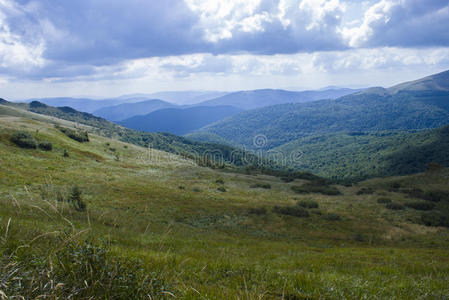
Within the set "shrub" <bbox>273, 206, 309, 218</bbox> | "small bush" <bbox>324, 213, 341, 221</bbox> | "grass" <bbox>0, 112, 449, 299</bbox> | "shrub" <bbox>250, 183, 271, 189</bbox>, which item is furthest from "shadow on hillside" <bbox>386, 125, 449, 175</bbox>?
"shrub" <bbox>273, 206, 309, 218</bbox>

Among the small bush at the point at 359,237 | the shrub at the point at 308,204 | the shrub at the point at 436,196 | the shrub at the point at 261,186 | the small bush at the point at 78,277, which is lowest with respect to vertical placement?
the shrub at the point at 261,186

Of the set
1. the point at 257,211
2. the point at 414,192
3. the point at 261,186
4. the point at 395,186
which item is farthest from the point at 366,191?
the point at 257,211

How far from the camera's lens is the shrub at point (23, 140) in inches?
1414

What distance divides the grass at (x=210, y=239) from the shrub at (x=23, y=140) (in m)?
1.32

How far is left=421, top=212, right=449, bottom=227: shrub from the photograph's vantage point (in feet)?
74.9

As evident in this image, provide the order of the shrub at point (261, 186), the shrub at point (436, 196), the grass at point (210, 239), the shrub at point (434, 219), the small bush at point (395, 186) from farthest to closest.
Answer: the shrub at point (261, 186) → the small bush at point (395, 186) → the shrub at point (436, 196) → the shrub at point (434, 219) → the grass at point (210, 239)

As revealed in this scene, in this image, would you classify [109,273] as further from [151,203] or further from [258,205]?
[258,205]

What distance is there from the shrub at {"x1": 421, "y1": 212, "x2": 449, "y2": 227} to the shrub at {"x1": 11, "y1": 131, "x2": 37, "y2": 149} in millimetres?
47703

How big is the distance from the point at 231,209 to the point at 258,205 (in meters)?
3.67

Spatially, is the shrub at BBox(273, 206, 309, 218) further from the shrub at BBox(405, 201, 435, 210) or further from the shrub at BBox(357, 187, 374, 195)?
the shrub at BBox(357, 187, 374, 195)

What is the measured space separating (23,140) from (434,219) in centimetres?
4908

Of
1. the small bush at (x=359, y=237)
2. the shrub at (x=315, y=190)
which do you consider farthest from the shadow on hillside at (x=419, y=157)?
the small bush at (x=359, y=237)

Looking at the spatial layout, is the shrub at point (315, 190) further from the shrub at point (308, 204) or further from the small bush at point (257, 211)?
the small bush at point (257, 211)

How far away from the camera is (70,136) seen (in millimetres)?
57438
